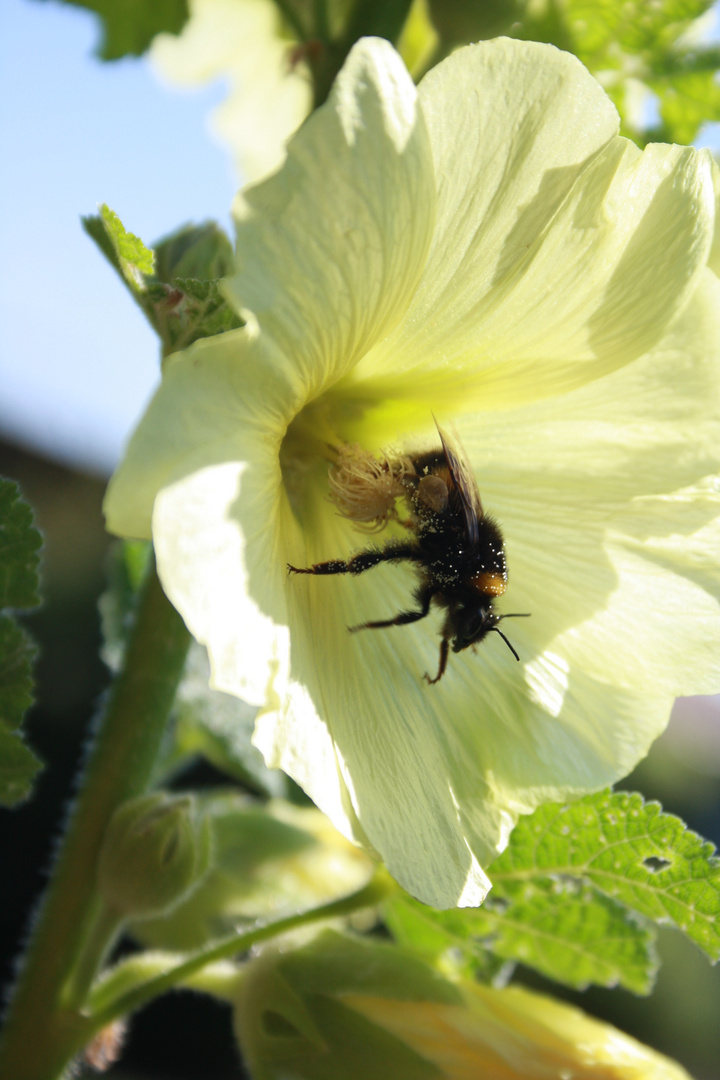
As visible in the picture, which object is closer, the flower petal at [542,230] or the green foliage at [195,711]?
the flower petal at [542,230]

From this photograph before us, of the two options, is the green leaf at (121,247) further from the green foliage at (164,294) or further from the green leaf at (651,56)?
the green leaf at (651,56)

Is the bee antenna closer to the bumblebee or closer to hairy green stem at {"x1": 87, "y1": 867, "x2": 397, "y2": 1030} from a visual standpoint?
the bumblebee

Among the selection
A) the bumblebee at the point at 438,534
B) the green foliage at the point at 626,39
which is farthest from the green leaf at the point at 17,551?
the green foliage at the point at 626,39

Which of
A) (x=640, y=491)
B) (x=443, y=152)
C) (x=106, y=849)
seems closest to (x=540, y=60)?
(x=443, y=152)

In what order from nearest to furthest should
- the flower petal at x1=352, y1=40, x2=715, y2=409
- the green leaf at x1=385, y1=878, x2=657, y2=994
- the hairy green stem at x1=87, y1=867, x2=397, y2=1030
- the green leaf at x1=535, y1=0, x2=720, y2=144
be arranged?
the flower petal at x1=352, y1=40, x2=715, y2=409 < the hairy green stem at x1=87, y1=867, x2=397, y2=1030 < the green leaf at x1=385, y1=878, x2=657, y2=994 < the green leaf at x1=535, y1=0, x2=720, y2=144

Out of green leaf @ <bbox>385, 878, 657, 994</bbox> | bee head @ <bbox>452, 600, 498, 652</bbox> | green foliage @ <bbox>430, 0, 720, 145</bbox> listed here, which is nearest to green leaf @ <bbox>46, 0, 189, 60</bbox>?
green foliage @ <bbox>430, 0, 720, 145</bbox>

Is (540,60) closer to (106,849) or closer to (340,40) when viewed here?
(340,40)

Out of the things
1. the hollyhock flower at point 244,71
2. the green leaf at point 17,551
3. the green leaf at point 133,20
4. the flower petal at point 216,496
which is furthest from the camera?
the hollyhock flower at point 244,71
